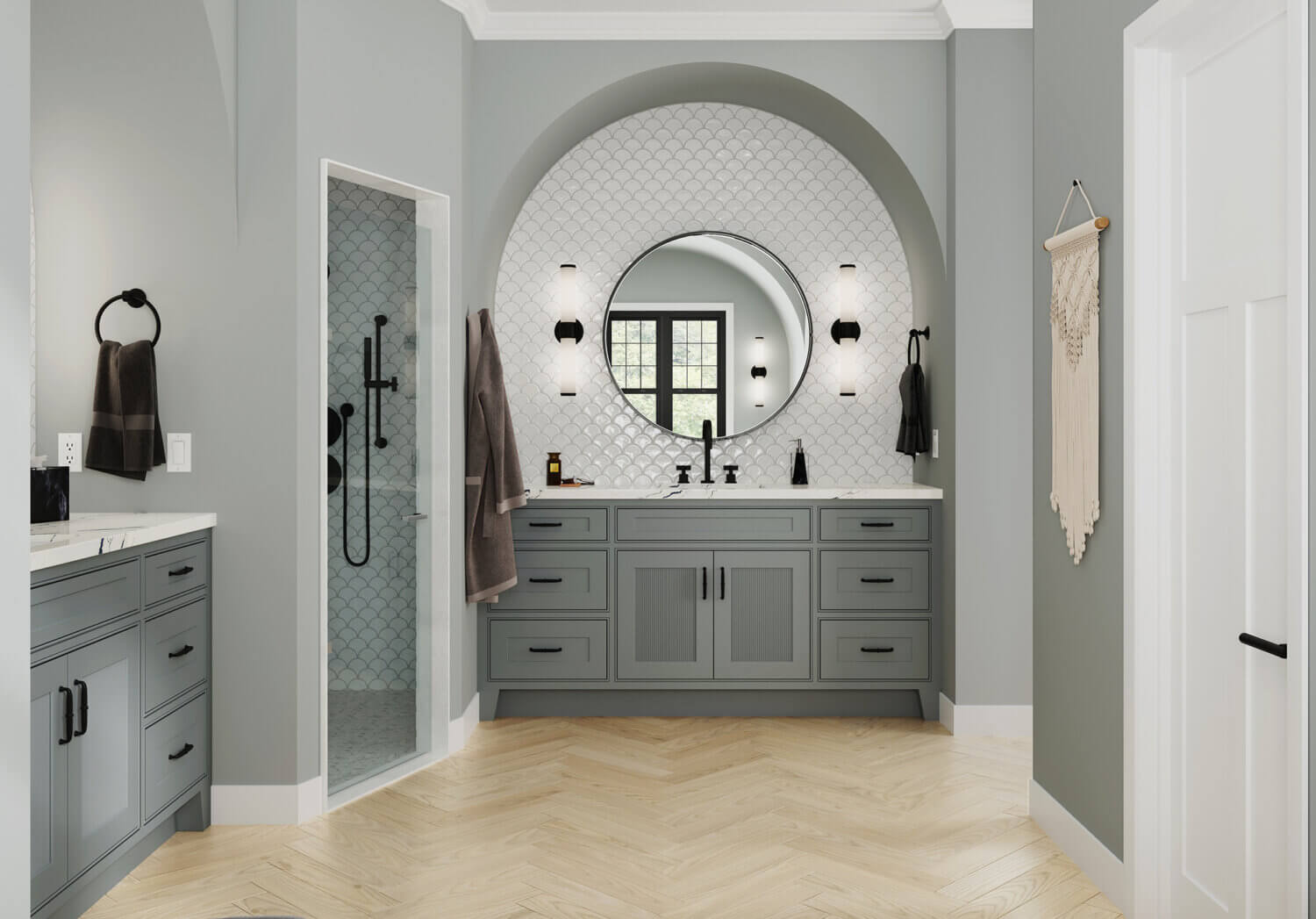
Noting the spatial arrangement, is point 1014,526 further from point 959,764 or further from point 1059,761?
point 1059,761

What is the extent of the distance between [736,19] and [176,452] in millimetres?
2831

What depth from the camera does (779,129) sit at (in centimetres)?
432

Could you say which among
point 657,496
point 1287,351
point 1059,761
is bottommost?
point 1059,761

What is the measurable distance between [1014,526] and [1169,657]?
1625mm

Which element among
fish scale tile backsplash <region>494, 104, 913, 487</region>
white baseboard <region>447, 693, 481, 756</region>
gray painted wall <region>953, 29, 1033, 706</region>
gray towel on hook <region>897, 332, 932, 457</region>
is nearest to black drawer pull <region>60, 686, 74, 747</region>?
white baseboard <region>447, 693, 481, 756</region>

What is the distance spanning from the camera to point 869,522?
394cm

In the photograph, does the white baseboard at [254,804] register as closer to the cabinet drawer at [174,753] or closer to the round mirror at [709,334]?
the cabinet drawer at [174,753]

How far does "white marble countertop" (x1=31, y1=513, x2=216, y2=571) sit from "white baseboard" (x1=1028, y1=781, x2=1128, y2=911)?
9.20ft

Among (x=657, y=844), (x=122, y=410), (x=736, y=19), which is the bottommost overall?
(x=657, y=844)

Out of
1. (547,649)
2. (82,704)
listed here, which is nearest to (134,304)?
(82,704)

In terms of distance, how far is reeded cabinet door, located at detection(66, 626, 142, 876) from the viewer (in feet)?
7.32

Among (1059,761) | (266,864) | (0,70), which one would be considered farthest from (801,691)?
(0,70)

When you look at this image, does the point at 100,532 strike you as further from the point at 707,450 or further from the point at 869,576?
the point at 869,576

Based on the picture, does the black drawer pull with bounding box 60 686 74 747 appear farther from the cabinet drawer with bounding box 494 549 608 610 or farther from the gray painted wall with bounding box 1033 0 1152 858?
the gray painted wall with bounding box 1033 0 1152 858
